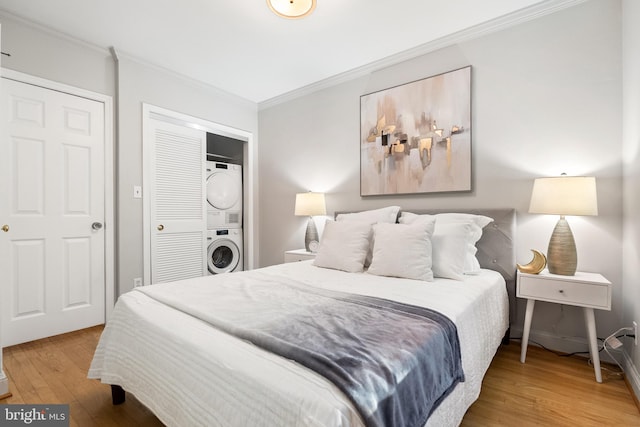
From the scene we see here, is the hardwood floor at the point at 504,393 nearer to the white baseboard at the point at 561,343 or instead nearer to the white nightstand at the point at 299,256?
the white baseboard at the point at 561,343

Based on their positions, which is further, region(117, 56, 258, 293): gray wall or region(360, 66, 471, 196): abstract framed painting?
region(117, 56, 258, 293): gray wall

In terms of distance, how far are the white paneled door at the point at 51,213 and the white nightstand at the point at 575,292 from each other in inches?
138

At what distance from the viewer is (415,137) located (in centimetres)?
273

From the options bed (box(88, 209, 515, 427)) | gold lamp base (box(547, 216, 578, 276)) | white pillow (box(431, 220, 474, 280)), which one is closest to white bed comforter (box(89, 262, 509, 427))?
bed (box(88, 209, 515, 427))

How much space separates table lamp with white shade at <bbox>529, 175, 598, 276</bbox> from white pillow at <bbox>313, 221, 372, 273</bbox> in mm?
1166

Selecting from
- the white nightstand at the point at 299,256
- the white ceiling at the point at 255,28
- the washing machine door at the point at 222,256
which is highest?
the white ceiling at the point at 255,28

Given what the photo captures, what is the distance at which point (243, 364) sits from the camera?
2.84 ft

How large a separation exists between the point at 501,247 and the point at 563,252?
38 cm

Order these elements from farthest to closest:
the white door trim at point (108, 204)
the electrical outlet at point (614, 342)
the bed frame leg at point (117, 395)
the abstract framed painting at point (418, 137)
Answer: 1. the white door trim at point (108, 204)
2. the abstract framed painting at point (418, 137)
3. the electrical outlet at point (614, 342)
4. the bed frame leg at point (117, 395)

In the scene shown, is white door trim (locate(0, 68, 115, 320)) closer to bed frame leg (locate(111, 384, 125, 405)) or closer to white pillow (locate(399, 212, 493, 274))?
bed frame leg (locate(111, 384, 125, 405))

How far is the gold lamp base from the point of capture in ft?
6.21

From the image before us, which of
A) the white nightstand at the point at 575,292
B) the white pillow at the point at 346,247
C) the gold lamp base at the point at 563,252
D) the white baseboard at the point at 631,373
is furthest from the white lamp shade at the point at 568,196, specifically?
the white pillow at the point at 346,247

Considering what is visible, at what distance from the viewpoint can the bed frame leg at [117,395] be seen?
1.55m

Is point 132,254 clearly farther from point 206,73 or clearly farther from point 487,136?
point 487,136
